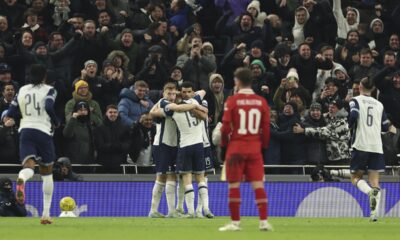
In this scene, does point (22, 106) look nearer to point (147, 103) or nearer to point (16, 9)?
point (147, 103)

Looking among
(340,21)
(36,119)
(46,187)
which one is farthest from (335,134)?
(36,119)

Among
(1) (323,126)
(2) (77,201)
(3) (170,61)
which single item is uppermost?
(3) (170,61)

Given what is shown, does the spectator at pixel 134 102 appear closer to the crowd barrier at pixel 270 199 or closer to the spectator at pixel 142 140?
the spectator at pixel 142 140

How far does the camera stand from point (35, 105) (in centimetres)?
1869

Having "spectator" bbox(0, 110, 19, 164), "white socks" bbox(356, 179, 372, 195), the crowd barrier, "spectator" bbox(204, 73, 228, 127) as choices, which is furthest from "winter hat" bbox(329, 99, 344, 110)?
"spectator" bbox(0, 110, 19, 164)

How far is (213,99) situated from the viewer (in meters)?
27.1

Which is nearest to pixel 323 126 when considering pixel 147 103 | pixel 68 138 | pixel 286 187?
pixel 286 187

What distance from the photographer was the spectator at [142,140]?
84.7ft

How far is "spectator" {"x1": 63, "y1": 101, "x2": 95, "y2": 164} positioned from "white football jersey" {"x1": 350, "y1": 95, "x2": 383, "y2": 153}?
6.41 meters

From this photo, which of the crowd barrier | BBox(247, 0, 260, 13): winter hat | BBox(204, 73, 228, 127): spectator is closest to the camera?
the crowd barrier

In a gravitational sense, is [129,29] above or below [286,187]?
above

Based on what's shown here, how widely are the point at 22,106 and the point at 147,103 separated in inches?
304

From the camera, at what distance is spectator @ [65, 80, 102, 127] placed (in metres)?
25.7

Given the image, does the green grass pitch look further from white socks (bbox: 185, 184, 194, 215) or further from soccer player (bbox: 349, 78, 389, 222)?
white socks (bbox: 185, 184, 194, 215)
